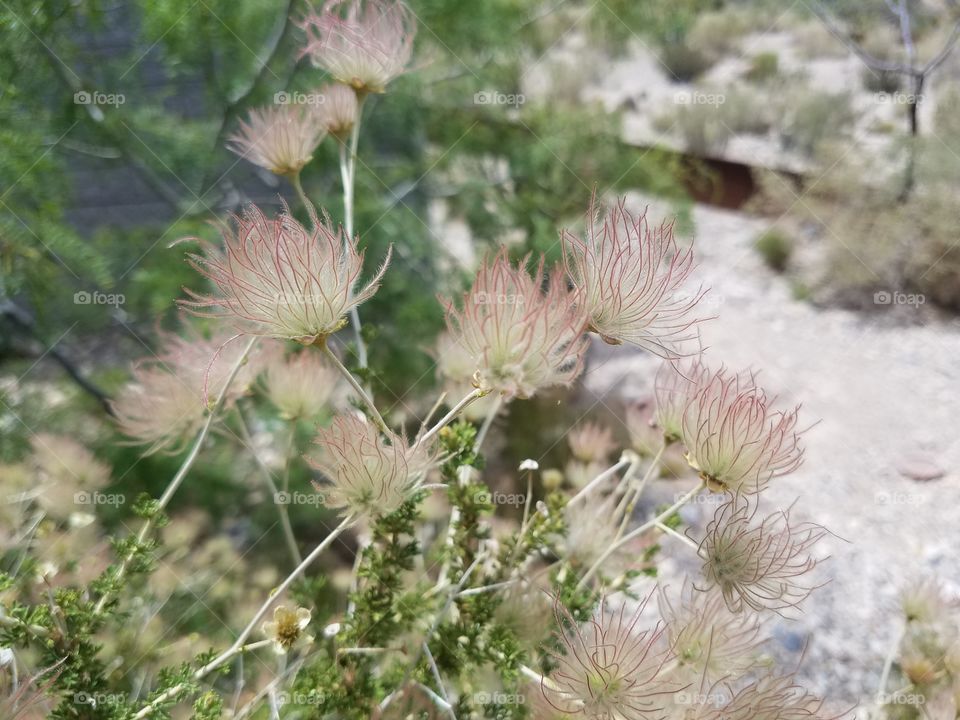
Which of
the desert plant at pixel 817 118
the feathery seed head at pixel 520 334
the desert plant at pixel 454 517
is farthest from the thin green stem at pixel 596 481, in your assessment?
the desert plant at pixel 817 118

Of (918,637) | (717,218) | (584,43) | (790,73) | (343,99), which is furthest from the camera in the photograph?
(790,73)

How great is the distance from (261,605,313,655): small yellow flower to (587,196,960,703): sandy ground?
1.37ft

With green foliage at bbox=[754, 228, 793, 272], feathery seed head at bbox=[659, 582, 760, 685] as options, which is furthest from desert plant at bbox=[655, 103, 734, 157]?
feathery seed head at bbox=[659, 582, 760, 685]

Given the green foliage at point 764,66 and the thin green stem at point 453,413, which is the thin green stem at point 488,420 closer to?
the thin green stem at point 453,413

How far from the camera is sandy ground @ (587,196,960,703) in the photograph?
3.25 ft

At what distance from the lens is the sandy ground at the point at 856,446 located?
991 mm

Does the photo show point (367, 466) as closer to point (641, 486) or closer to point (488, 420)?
point (488, 420)

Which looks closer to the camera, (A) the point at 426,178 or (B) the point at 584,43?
(A) the point at 426,178

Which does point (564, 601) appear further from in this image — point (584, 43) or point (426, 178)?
point (584, 43)

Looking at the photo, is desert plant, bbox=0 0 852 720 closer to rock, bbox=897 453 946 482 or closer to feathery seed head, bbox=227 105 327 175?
feathery seed head, bbox=227 105 327 175

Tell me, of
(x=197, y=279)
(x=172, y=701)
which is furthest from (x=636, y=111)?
(x=172, y=701)

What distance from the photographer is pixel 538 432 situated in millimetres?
1263

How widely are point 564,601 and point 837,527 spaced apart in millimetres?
952

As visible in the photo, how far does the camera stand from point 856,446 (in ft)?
4.44
